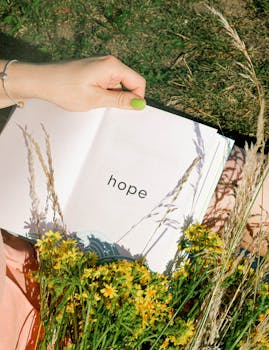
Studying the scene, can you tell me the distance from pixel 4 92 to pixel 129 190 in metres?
0.68

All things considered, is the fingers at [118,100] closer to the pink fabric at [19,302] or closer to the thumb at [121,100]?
the thumb at [121,100]

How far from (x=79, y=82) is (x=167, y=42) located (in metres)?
1.28

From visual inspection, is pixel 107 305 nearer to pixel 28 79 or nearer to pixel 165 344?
pixel 165 344

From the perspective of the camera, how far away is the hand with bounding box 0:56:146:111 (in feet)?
6.36

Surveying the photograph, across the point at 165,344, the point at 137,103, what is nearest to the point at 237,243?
the point at 165,344

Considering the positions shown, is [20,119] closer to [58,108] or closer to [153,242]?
[58,108]

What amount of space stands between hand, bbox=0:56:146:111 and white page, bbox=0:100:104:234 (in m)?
0.07

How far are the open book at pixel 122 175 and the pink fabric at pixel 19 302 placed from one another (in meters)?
0.12

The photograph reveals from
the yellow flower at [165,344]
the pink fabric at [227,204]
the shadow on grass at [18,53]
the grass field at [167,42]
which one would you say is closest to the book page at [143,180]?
the pink fabric at [227,204]

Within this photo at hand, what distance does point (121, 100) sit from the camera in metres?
2.00

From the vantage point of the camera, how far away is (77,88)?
6.41ft

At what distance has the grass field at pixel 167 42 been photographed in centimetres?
296

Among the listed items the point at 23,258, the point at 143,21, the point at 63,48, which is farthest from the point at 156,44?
the point at 23,258

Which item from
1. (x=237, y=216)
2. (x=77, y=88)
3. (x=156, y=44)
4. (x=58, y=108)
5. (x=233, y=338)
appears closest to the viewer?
(x=237, y=216)
